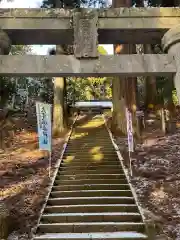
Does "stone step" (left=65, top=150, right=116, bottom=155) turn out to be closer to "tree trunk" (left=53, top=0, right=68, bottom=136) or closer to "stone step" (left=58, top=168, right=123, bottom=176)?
"stone step" (left=58, top=168, right=123, bottom=176)

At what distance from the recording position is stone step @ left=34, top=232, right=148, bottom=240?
7750 millimetres

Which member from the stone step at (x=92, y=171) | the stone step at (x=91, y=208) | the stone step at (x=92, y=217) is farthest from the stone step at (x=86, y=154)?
the stone step at (x=92, y=217)

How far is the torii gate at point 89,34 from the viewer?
6.53m

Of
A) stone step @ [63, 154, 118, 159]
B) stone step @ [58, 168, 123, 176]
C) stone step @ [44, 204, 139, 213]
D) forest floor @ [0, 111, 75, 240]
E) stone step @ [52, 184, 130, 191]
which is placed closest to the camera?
forest floor @ [0, 111, 75, 240]

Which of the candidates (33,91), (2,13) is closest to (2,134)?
(2,13)

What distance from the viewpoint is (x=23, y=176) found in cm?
1170

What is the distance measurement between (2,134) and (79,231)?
10813 millimetres

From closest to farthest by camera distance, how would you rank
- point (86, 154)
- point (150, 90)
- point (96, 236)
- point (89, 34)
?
point (89, 34), point (96, 236), point (86, 154), point (150, 90)

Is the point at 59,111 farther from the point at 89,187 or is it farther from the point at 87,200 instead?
the point at 87,200

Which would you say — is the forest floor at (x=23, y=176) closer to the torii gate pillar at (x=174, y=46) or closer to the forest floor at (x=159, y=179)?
the forest floor at (x=159, y=179)

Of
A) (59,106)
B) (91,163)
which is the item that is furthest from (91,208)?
(59,106)

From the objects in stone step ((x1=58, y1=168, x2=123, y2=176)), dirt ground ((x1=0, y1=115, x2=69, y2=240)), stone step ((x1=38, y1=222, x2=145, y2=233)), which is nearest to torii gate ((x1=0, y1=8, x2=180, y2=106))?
stone step ((x1=38, y1=222, x2=145, y2=233))

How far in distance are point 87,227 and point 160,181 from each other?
315 centimetres

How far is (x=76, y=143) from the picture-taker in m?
16.8
